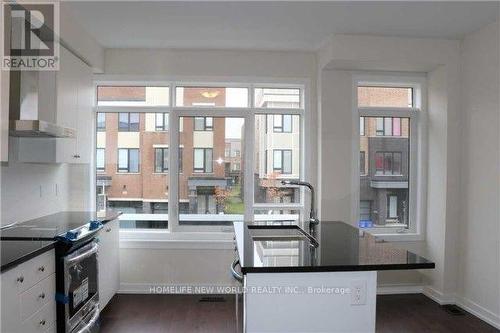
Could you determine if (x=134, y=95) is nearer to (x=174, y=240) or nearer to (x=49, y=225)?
(x=174, y=240)

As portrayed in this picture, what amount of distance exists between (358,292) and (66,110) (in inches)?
114

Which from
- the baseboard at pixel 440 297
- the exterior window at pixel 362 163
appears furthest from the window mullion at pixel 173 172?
the baseboard at pixel 440 297

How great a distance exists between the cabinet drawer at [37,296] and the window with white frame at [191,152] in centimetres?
186

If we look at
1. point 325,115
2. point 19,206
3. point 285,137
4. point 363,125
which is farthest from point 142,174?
point 363,125

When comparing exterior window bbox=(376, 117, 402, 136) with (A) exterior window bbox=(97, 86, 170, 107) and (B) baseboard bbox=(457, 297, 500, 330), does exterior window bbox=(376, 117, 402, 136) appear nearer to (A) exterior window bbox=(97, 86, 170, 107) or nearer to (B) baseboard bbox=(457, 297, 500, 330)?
(B) baseboard bbox=(457, 297, 500, 330)

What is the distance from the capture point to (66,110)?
3330mm

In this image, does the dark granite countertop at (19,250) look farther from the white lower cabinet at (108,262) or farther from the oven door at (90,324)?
the white lower cabinet at (108,262)

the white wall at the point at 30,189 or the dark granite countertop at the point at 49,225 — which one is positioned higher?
the white wall at the point at 30,189

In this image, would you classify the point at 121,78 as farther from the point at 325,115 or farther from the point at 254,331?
the point at 254,331

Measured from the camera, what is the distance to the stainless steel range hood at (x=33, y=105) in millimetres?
2514

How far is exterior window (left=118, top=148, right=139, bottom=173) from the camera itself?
169 inches

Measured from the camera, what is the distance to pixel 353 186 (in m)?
4.16

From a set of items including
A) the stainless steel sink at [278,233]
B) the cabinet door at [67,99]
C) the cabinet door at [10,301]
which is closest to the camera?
the cabinet door at [10,301]

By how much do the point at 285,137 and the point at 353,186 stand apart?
0.97 meters
